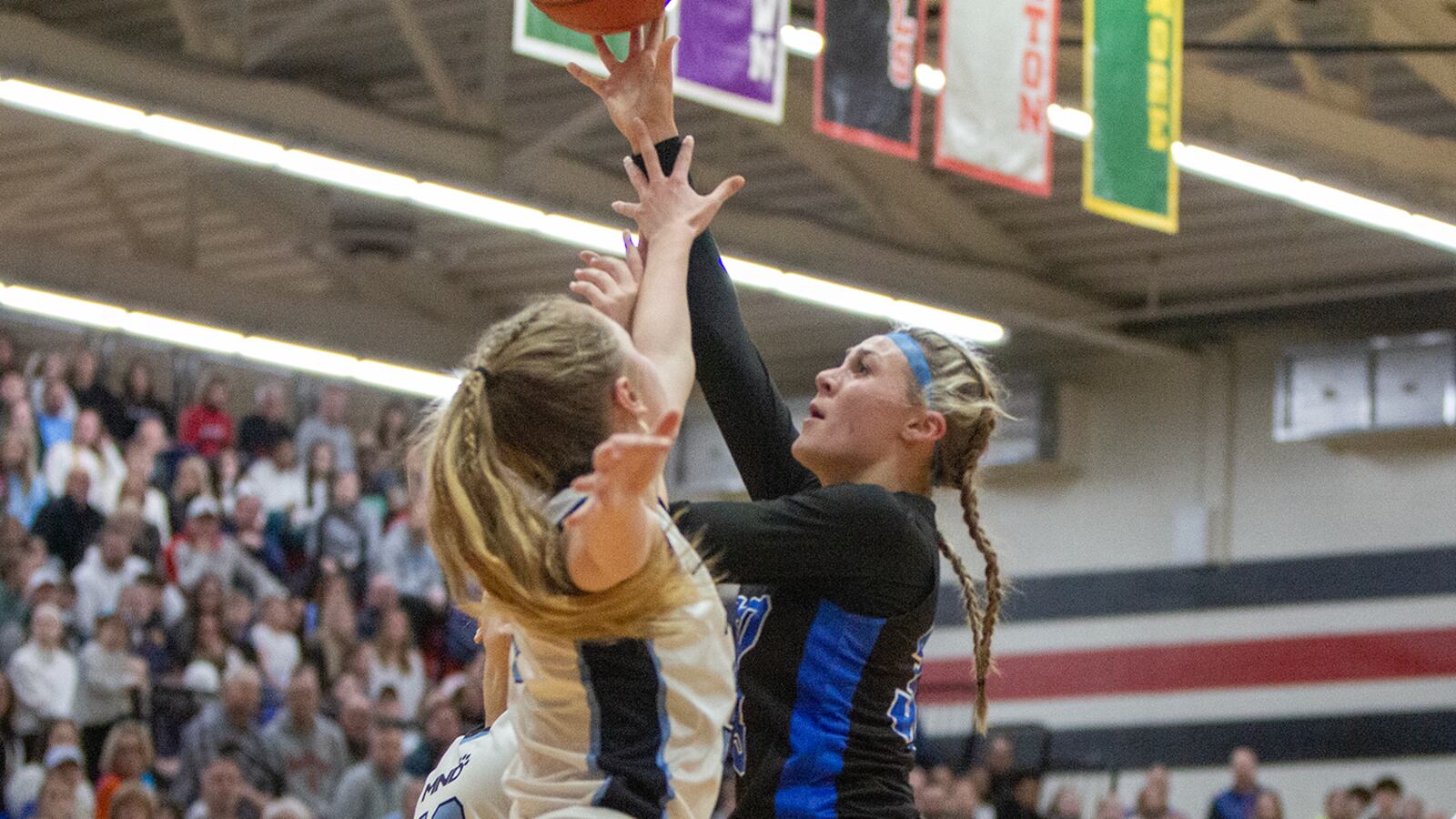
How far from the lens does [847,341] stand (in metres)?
19.2

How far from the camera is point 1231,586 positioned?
17.5 m

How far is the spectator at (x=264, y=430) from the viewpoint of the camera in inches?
563

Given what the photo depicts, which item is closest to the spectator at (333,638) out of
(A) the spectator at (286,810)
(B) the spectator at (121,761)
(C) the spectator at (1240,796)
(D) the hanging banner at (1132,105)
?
(B) the spectator at (121,761)

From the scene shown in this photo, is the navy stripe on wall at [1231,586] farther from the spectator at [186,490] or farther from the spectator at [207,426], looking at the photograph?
the spectator at [186,490]

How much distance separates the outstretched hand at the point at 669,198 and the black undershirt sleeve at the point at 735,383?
0.25ft

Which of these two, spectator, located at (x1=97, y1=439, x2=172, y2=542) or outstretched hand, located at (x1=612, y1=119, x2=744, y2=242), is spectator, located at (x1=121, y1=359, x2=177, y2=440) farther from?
outstretched hand, located at (x1=612, y1=119, x2=744, y2=242)

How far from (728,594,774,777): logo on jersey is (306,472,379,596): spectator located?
10.5 metres

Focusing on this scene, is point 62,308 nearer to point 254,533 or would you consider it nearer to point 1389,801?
point 254,533

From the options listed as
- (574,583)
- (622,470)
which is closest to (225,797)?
(574,583)

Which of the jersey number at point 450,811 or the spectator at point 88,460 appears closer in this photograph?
the jersey number at point 450,811

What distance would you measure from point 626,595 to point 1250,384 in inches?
608

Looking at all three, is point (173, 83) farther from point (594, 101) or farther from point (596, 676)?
point (596, 676)

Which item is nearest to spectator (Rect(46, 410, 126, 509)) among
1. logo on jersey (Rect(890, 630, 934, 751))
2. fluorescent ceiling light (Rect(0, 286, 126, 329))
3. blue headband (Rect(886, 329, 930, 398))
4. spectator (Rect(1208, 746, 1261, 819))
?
fluorescent ceiling light (Rect(0, 286, 126, 329))

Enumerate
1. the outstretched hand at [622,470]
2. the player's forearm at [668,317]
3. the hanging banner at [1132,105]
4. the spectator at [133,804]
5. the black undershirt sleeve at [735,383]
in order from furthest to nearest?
the hanging banner at [1132,105], the spectator at [133,804], the black undershirt sleeve at [735,383], the player's forearm at [668,317], the outstretched hand at [622,470]
